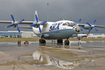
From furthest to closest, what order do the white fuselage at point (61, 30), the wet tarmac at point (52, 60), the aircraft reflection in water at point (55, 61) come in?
the white fuselage at point (61, 30), the aircraft reflection in water at point (55, 61), the wet tarmac at point (52, 60)

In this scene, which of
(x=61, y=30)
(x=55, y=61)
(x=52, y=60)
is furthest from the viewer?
(x=61, y=30)

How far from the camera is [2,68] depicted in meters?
5.29

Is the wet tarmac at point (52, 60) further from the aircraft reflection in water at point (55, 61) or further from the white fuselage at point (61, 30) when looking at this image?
the white fuselage at point (61, 30)

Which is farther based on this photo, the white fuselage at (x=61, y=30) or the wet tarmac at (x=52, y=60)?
the white fuselage at (x=61, y=30)

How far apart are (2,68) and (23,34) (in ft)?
352

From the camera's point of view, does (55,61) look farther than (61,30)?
No

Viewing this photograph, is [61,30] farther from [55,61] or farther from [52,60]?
[55,61]

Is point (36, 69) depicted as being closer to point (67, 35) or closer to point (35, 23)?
point (67, 35)

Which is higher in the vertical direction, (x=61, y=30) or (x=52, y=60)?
(x=61, y=30)

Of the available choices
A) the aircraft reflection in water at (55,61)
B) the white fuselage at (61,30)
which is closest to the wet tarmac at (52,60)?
the aircraft reflection in water at (55,61)

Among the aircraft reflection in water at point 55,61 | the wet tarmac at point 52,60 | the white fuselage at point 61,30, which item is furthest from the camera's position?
the white fuselage at point 61,30

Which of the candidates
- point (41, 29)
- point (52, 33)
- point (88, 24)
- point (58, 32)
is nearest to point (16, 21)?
point (41, 29)

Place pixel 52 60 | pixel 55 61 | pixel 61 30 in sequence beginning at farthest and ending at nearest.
Result: pixel 61 30
pixel 52 60
pixel 55 61

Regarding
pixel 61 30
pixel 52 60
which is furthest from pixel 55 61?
pixel 61 30
